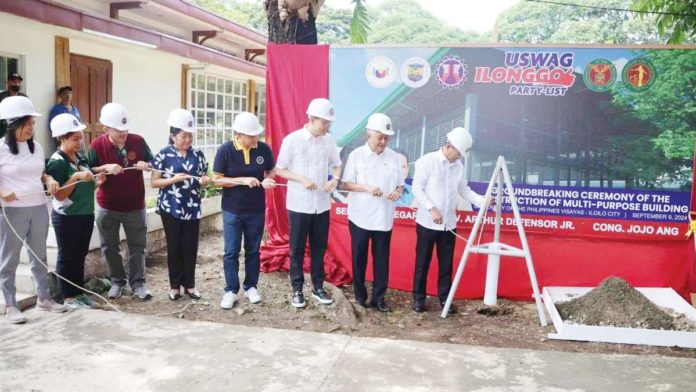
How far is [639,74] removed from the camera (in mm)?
5359

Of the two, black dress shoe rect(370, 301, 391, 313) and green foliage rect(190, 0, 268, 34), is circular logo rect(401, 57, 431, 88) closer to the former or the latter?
black dress shoe rect(370, 301, 391, 313)

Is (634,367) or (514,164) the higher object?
(514,164)

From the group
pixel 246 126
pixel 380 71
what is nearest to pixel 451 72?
pixel 380 71

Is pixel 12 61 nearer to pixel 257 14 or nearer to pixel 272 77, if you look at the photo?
pixel 272 77

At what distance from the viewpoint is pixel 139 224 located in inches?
207

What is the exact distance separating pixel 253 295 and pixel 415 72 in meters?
2.46

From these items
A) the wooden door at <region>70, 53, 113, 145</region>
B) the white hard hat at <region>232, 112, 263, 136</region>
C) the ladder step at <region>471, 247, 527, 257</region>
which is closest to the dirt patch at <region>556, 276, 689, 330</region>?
the ladder step at <region>471, 247, 527, 257</region>

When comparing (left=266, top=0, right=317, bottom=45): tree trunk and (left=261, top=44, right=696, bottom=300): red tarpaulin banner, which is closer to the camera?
(left=261, top=44, right=696, bottom=300): red tarpaulin banner

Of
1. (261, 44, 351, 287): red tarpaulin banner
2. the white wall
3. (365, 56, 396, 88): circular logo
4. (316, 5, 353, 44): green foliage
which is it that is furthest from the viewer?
(316, 5, 353, 44): green foliage

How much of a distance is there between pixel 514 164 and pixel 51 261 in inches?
162

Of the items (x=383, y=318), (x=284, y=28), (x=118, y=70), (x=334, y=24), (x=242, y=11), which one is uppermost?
(x=242, y=11)

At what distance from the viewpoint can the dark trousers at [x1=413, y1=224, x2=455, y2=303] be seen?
17.5 ft

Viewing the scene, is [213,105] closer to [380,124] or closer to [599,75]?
[380,124]

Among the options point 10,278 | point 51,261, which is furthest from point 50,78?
point 10,278
